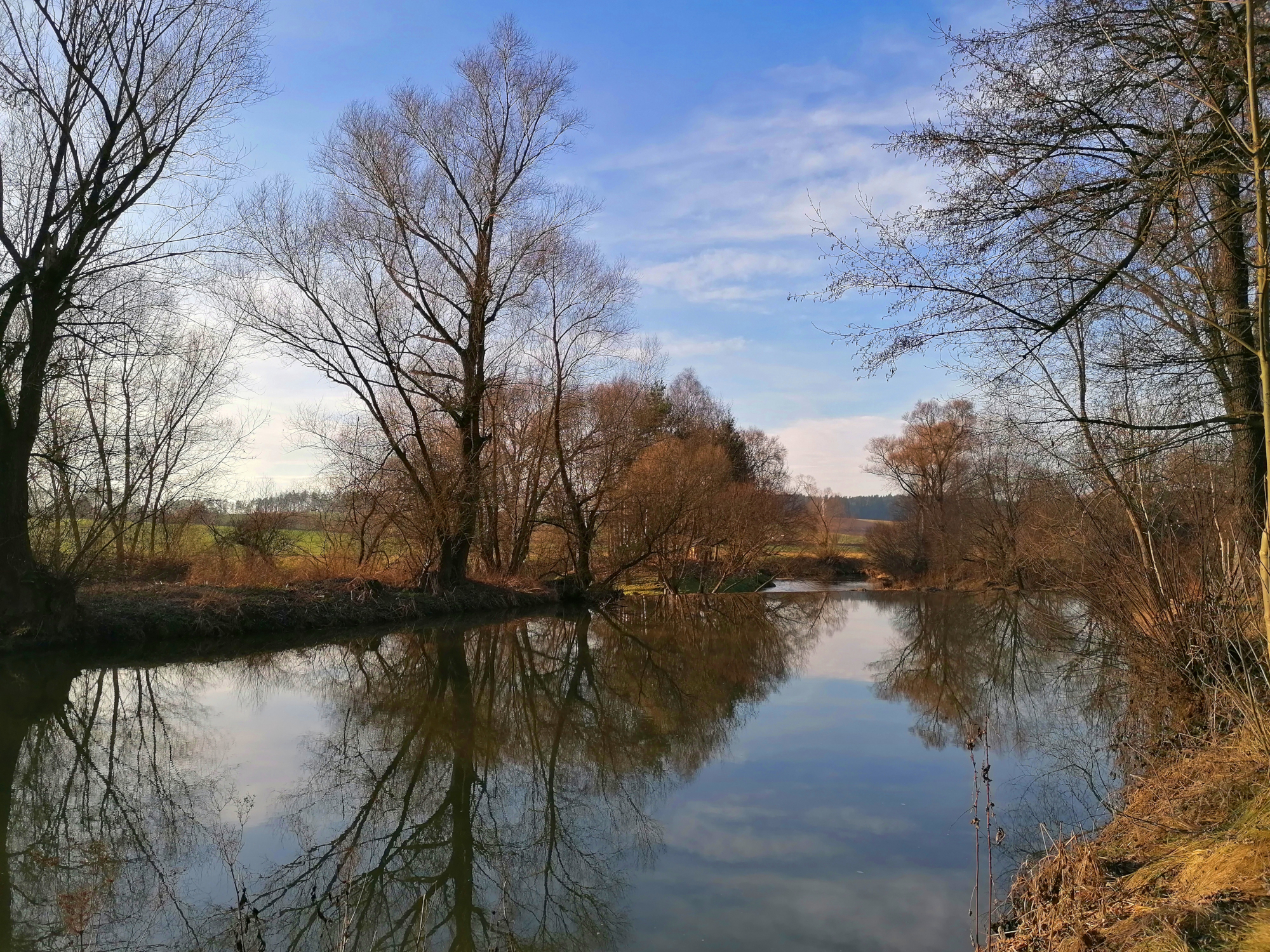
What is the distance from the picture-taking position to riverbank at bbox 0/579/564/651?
13070 millimetres

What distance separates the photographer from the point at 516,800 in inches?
261

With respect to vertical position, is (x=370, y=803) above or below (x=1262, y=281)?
below

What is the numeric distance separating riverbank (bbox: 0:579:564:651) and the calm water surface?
3.50 ft

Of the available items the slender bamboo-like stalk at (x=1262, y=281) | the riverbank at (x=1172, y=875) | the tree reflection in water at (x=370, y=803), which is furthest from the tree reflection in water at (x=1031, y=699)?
the tree reflection in water at (x=370, y=803)

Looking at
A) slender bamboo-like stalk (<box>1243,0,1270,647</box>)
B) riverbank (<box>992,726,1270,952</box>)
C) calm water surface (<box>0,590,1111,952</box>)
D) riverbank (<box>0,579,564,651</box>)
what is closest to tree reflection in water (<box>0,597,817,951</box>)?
calm water surface (<box>0,590,1111,952</box>)

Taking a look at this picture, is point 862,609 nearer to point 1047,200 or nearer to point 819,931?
point 1047,200

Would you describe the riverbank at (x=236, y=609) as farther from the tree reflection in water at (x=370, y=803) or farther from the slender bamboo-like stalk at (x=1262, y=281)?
the slender bamboo-like stalk at (x=1262, y=281)

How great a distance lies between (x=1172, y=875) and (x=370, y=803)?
201 inches

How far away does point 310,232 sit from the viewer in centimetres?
1881

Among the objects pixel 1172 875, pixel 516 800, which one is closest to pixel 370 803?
pixel 516 800

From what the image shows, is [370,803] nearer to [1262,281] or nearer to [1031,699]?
[1262,281]

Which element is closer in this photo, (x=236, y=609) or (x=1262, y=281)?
(x=1262, y=281)

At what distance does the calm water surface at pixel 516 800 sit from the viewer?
4500 mm

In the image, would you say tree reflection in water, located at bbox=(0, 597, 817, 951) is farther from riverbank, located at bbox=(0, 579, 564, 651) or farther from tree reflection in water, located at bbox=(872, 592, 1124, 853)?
tree reflection in water, located at bbox=(872, 592, 1124, 853)
